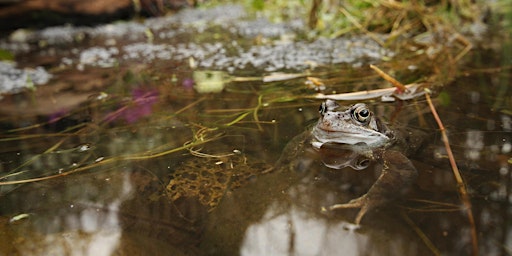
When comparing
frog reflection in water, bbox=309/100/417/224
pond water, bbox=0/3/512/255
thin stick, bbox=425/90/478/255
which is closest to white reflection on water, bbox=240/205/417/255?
pond water, bbox=0/3/512/255

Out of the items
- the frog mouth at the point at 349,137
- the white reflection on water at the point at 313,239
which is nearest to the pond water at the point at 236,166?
the white reflection on water at the point at 313,239

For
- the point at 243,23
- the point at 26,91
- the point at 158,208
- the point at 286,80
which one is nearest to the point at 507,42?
the point at 286,80

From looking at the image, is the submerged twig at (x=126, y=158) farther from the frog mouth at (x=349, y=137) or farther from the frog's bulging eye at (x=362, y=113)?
the frog's bulging eye at (x=362, y=113)

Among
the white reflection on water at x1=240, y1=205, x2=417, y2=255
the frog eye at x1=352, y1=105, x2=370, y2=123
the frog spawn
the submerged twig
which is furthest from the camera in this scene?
the frog eye at x1=352, y1=105, x2=370, y2=123

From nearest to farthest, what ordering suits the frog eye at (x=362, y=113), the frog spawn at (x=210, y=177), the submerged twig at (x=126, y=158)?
the frog spawn at (x=210, y=177) → the submerged twig at (x=126, y=158) → the frog eye at (x=362, y=113)

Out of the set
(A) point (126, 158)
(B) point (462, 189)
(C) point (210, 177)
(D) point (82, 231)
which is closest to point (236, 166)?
(C) point (210, 177)

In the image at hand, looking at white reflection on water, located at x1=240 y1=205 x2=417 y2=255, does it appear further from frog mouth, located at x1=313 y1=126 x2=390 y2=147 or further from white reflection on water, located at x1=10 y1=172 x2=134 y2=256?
frog mouth, located at x1=313 y1=126 x2=390 y2=147
